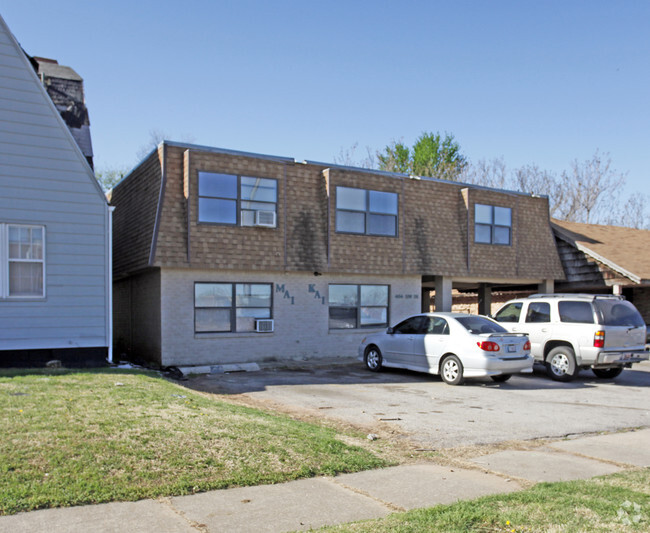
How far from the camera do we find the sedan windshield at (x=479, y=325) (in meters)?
13.6

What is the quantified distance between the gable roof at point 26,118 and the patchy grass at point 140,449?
6.00 m

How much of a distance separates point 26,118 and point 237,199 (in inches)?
219

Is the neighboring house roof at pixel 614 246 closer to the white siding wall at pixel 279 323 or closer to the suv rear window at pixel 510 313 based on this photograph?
the white siding wall at pixel 279 323

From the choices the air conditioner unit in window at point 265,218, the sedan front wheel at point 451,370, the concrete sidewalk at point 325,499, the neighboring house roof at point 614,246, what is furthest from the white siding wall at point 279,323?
the concrete sidewalk at point 325,499

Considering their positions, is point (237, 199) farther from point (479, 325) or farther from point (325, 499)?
point (325, 499)

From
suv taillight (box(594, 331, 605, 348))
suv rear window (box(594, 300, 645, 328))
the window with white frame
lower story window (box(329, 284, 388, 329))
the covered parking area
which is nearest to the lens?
the window with white frame

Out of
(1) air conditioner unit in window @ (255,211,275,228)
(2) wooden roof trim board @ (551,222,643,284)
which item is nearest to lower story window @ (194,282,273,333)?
(1) air conditioner unit in window @ (255,211,275,228)

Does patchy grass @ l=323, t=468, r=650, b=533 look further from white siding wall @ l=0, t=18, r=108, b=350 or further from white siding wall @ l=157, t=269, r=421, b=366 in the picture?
white siding wall @ l=157, t=269, r=421, b=366

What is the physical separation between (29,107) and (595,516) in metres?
12.8

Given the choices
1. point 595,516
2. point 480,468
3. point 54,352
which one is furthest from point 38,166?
point 595,516

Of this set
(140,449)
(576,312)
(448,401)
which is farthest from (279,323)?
(140,449)

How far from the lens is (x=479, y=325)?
45.2 ft

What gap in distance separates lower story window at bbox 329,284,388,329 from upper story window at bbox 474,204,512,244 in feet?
14.1

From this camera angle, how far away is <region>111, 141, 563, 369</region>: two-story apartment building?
53.0 ft
